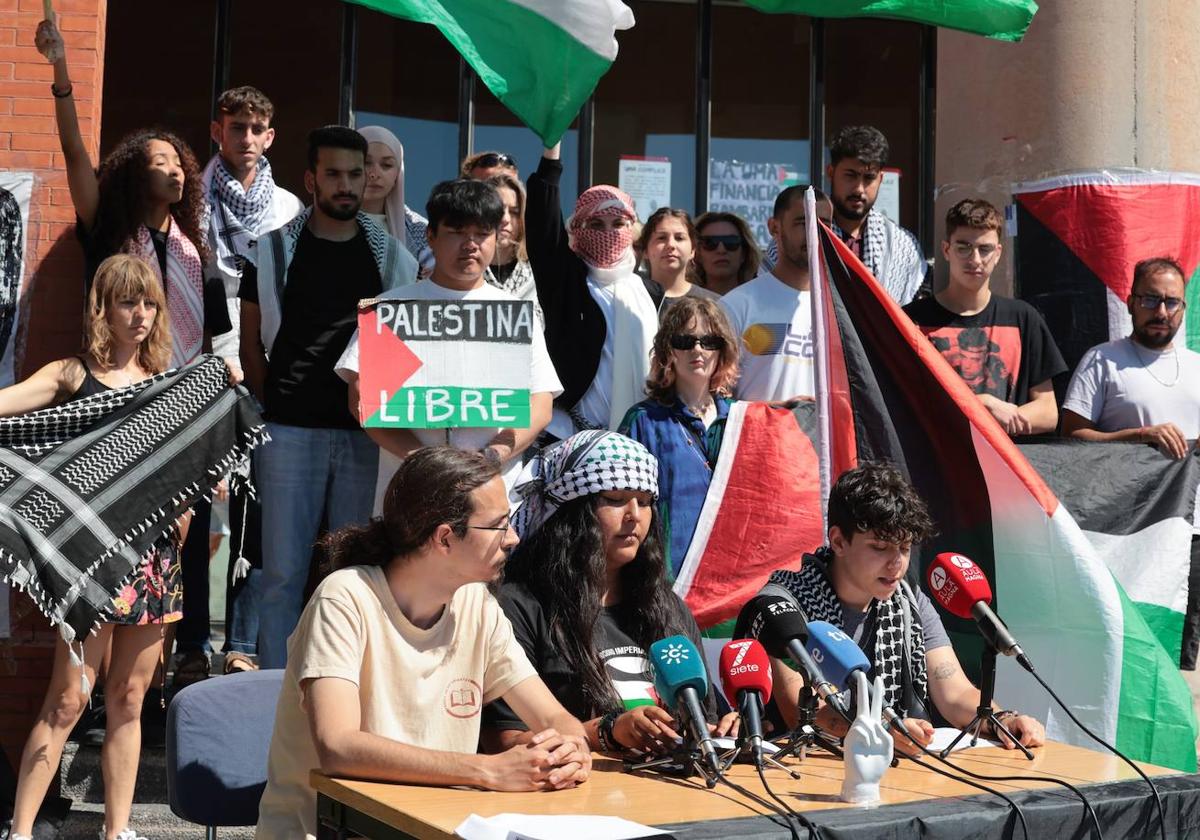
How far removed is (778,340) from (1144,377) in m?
1.74

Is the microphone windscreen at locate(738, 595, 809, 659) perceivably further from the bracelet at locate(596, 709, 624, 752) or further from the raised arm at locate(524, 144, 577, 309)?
the raised arm at locate(524, 144, 577, 309)

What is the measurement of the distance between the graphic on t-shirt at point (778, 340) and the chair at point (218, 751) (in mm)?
3411

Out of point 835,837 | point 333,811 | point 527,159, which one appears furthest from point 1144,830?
point 527,159

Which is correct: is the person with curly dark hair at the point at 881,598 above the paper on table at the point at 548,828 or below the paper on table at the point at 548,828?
above

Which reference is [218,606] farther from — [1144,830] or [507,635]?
[1144,830]

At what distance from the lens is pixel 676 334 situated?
20.6ft

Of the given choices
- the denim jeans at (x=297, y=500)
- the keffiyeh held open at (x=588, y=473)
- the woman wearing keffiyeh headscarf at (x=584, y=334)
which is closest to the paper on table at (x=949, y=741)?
the keffiyeh held open at (x=588, y=473)

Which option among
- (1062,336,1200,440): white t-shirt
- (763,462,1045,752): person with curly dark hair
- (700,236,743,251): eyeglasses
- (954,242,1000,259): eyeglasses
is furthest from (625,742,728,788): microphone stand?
(700,236,743,251): eyeglasses

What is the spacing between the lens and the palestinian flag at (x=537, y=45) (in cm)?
642

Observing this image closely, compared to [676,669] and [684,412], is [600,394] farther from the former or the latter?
Result: [676,669]

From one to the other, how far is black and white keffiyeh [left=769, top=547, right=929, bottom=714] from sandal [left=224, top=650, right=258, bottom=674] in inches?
99.6

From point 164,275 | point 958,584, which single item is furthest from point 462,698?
point 164,275

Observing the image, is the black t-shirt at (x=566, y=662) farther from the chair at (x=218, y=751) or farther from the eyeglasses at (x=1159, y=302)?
the eyeglasses at (x=1159, y=302)

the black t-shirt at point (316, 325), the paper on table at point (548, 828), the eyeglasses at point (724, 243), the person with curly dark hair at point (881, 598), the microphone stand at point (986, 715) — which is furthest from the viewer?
the eyeglasses at point (724, 243)
